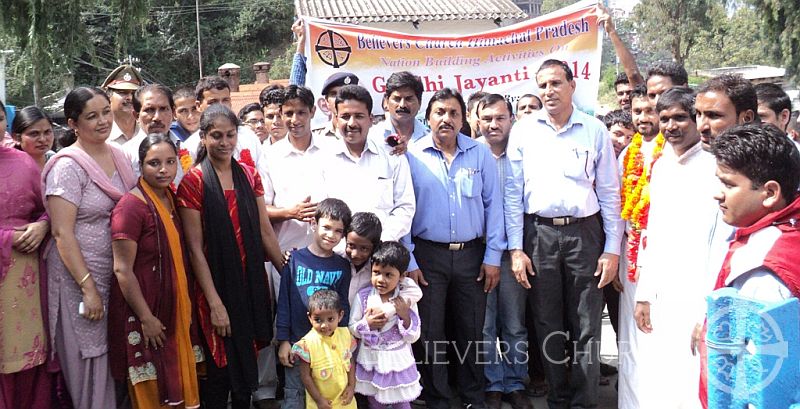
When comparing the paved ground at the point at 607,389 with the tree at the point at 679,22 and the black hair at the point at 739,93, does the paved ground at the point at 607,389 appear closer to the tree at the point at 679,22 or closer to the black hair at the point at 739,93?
the black hair at the point at 739,93

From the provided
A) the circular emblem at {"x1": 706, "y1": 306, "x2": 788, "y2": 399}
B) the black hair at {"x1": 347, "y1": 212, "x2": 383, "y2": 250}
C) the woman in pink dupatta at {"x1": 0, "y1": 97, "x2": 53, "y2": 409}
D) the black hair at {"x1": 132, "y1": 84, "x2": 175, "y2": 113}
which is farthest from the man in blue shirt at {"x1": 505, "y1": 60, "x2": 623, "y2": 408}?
the woman in pink dupatta at {"x1": 0, "y1": 97, "x2": 53, "y2": 409}

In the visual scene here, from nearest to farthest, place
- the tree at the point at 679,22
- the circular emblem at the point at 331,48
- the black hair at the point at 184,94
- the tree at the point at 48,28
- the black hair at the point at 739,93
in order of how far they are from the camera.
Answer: the black hair at the point at 739,93
the black hair at the point at 184,94
the circular emblem at the point at 331,48
the tree at the point at 48,28
the tree at the point at 679,22

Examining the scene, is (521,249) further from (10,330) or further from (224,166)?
(10,330)

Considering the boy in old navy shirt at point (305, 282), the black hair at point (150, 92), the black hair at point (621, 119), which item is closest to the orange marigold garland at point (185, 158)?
the black hair at point (150, 92)

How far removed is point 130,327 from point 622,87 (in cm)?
415

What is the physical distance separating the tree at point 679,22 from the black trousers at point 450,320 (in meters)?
32.8

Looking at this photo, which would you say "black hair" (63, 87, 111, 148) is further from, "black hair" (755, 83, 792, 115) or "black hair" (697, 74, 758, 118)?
"black hair" (755, 83, 792, 115)

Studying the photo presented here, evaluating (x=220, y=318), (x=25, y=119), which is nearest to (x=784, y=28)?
(x=220, y=318)

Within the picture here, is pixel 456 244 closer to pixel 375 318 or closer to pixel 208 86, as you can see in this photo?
pixel 375 318

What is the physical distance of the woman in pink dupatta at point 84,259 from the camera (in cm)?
342

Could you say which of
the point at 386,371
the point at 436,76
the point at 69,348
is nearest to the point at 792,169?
the point at 386,371

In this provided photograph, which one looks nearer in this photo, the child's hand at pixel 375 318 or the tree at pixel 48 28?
the child's hand at pixel 375 318

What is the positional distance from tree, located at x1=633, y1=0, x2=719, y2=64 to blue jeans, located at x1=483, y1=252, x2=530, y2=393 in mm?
32463

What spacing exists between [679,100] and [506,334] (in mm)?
1758
